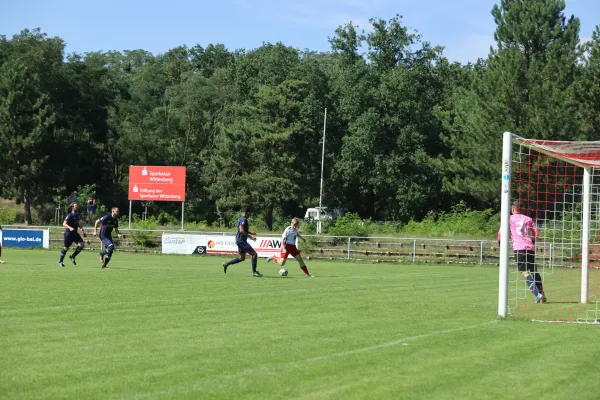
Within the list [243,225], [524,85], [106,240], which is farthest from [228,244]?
[524,85]

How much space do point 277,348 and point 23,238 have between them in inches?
1518

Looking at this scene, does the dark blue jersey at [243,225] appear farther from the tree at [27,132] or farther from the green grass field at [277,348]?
the tree at [27,132]

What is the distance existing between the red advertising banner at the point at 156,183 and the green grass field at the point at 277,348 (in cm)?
2917

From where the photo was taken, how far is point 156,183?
46.7 m

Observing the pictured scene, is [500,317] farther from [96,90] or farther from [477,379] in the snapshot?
[96,90]

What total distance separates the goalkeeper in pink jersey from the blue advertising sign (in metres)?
33.6

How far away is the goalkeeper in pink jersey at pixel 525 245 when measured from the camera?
1705cm

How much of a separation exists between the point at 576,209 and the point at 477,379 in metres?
18.3

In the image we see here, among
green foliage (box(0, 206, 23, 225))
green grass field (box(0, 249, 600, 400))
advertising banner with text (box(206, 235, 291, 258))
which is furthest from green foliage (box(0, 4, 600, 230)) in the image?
green grass field (box(0, 249, 600, 400))

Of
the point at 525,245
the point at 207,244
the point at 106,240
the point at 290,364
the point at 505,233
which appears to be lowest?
the point at 290,364

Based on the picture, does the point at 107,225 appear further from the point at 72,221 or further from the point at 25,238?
the point at 25,238

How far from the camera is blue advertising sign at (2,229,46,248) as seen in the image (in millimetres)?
45131

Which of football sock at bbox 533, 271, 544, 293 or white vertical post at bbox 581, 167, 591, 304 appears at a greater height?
white vertical post at bbox 581, 167, 591, 304

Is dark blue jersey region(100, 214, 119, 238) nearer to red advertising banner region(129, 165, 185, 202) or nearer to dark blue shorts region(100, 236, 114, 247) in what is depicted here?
dark blue shorts region(100, 236, 114, 247)
